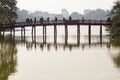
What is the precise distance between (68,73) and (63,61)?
7.40m

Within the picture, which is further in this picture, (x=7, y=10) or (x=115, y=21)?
(x=7, y=10)

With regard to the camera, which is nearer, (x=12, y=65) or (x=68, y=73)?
(x=68, y=73)

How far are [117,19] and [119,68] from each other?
118 feet

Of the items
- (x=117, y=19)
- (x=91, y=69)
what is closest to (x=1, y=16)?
(x=117, y=19)

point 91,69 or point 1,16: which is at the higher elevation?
point 1,16

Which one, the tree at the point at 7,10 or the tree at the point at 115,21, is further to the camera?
the tree at the point at 7,10

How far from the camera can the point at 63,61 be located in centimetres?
3700

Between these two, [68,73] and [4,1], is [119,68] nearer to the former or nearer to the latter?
[68,73]

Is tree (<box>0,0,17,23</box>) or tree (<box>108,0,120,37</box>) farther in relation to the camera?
tree (<box>0,0,17,23</box>)

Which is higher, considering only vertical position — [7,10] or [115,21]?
[7,10]

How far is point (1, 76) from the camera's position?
90.7ft

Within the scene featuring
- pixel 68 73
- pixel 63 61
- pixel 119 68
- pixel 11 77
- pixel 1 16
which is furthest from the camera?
pixel 1 16

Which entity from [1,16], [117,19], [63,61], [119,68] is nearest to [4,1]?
[1,16]

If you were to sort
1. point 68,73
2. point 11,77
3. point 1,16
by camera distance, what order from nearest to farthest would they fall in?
point 11,77
point 68,73
point 1,16
